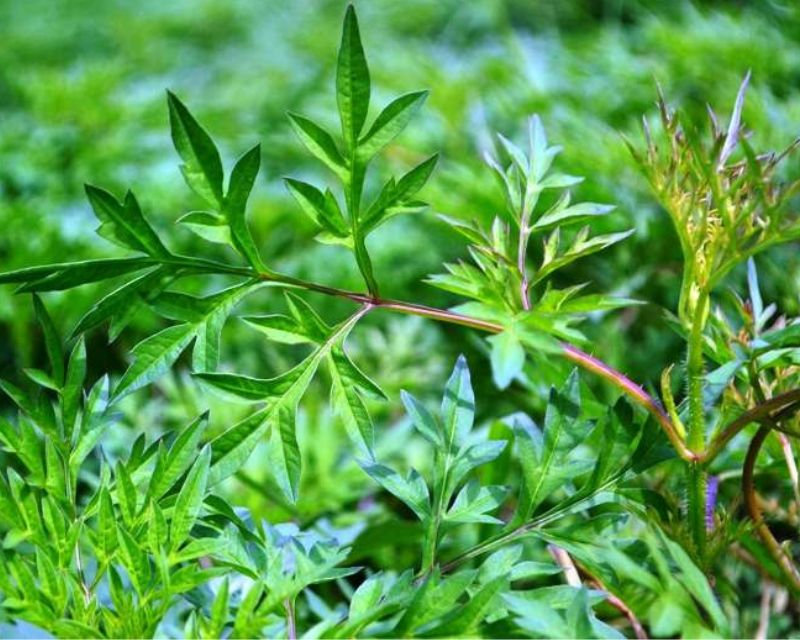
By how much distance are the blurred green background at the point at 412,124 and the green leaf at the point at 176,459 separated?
1.30 feet

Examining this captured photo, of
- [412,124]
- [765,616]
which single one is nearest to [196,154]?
[765,616]

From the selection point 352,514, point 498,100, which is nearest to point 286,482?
point 352,514

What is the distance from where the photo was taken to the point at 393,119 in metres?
0.51

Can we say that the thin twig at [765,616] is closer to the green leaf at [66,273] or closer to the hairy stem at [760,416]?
the hairy stem at [760,416]

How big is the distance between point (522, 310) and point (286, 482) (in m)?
0.15

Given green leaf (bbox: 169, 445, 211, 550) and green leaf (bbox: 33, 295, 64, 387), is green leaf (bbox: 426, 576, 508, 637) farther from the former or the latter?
green leaf (bbox: 33, 295, 64, 387)

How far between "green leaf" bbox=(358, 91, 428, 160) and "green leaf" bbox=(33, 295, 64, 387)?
192mm

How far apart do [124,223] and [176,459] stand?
0.41 feet

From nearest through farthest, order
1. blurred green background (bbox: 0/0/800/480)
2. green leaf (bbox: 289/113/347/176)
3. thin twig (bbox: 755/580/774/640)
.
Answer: green leaf (bbox: 289/113/347/176) < thin twig (bbox: 755/580/774/640) < blurred green background (bbox: 0/0/800/480)

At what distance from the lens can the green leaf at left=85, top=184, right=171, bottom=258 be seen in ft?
1.61

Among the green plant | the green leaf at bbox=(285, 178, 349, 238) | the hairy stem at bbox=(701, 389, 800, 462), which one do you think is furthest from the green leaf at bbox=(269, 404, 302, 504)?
the hairy stem at bbox=(701, 389, 800, 462)

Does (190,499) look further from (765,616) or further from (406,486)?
(765,616)

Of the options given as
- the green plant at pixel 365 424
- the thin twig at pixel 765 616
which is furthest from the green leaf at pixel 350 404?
the thin twig at pixel 765 616

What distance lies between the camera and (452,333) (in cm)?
120
